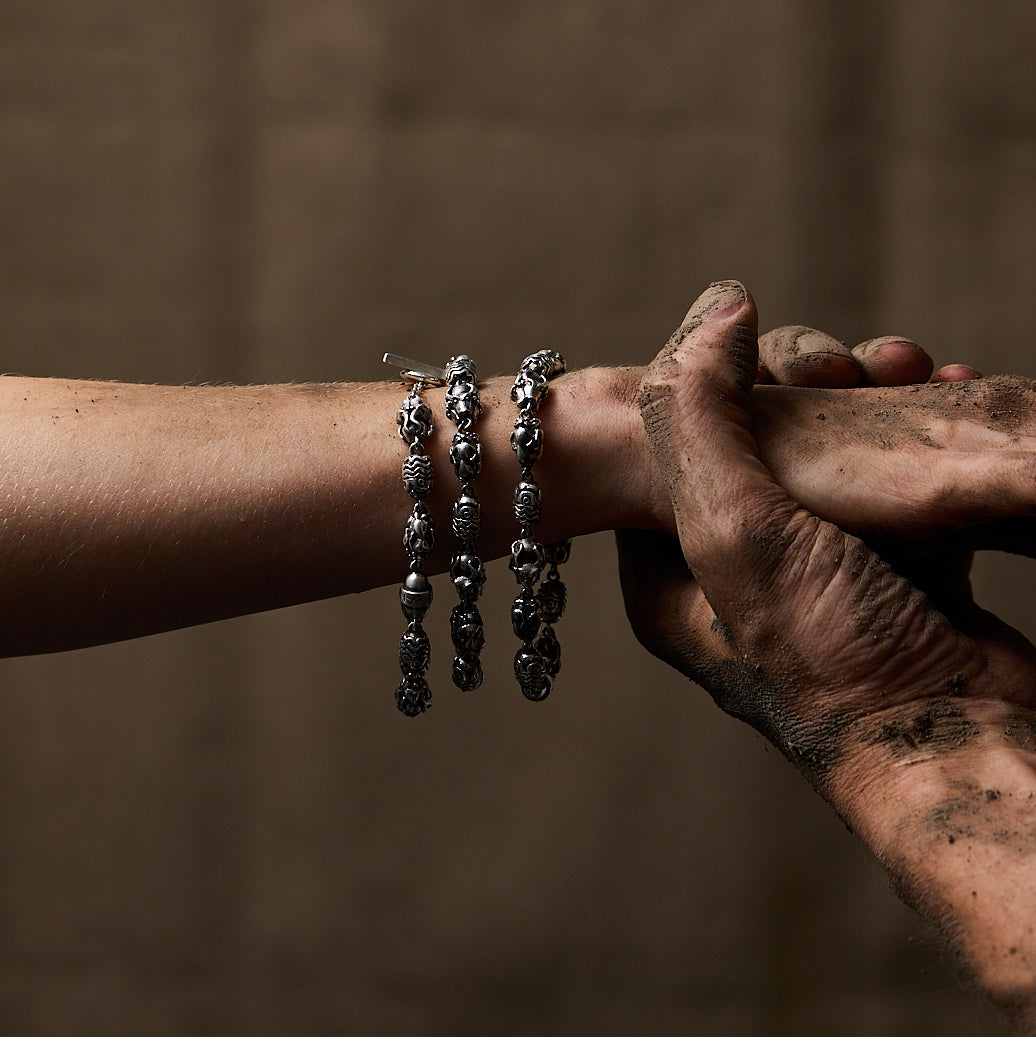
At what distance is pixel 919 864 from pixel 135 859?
6.03 feet

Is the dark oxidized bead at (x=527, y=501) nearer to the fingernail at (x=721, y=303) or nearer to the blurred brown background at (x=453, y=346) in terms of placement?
the fingernail at (x=721, y=303)

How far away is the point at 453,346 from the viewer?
76.2 inches

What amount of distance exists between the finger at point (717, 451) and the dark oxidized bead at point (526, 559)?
0.49ft

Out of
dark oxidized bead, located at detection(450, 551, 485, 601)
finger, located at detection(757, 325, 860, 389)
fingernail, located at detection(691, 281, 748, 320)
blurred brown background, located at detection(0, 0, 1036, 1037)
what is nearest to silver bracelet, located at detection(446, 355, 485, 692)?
dark oxidized bead, located at detection(450, 551, 485, 601)

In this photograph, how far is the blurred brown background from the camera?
189 cm

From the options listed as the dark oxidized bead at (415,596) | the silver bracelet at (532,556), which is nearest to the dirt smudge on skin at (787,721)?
the silver bracelet at (532,556)

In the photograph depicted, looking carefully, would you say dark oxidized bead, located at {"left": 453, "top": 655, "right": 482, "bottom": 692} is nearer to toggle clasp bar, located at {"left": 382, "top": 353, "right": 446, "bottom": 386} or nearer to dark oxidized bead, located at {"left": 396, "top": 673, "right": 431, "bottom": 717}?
dark oxidized bead, located at {"left": 396, "top": 673, "right": 431, "bottom": 717}

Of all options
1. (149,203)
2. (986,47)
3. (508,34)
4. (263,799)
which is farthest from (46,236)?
(986,47)

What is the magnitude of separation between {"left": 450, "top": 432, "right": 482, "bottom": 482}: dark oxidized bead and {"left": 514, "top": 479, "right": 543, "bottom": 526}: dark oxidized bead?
45mm

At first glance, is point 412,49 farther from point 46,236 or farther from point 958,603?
point 958,603

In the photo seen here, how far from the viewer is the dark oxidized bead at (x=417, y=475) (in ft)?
2.90

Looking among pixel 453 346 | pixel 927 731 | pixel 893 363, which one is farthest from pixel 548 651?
pixel 453 346

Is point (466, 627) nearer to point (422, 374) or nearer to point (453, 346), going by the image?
point (422, 374)

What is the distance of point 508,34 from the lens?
1883 mm
